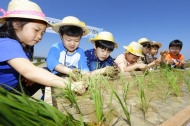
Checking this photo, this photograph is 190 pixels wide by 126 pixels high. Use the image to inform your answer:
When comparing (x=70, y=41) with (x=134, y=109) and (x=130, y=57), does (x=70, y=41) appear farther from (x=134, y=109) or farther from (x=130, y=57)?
(x=134, y=109)

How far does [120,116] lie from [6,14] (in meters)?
1.73

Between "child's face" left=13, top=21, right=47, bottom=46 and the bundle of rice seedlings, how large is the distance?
1.14m

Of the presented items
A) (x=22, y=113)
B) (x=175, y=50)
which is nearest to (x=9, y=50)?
(x=22, y=113)

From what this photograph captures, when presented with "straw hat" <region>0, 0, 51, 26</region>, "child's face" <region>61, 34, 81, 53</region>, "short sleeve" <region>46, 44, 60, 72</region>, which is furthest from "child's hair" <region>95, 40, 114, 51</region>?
"straw hat" <region>0, 0, 51, 26</region>

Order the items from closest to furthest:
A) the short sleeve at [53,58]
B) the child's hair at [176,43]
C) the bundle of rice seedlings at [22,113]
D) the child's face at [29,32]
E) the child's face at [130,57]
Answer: the bundle of rice seedlings at [22,113], the child's face at [29,32], the short sleeve at [53,58], the child's face at [130,57], the child's hair at [176,43]

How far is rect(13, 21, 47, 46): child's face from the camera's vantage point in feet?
5.73

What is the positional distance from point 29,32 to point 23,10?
0.91ft

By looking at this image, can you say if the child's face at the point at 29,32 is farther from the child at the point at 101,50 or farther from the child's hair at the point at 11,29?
the child at the point at 101,50

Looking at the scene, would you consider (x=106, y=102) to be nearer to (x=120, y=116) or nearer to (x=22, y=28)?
(x=120, y=116)

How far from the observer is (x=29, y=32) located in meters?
1.74

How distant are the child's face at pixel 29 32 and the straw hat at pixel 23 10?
85 mm

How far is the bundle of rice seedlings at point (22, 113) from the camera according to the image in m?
0.53

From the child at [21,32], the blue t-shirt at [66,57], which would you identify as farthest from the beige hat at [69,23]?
the child at [21,32]

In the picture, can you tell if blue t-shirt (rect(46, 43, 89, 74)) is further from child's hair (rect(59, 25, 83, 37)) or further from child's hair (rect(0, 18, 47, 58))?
child's hair (rect(0, 18, 47, 58))
